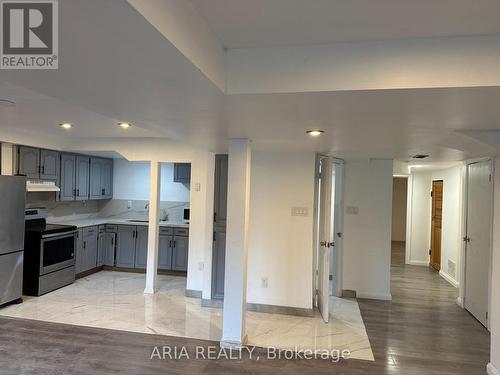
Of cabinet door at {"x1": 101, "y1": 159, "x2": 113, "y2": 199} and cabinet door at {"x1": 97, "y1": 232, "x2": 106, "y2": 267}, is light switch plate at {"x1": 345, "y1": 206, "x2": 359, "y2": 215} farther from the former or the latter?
cabinet door at {"x1": 101, "y1": 159, "x2": 113, "y2": 199}

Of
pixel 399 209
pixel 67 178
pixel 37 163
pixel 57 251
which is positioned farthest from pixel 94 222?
pixel 399 209

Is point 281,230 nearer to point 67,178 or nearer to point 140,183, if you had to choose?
point 140,183

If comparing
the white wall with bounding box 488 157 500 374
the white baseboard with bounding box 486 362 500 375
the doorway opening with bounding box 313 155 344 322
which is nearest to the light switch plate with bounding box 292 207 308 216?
the doorway opening with bounding box 313 155 344 322

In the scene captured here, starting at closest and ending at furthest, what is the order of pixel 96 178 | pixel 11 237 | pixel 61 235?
pixel 11 237
pixel 61 235
pixel 96 178

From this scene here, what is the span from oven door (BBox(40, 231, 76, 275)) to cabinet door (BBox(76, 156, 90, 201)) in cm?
89

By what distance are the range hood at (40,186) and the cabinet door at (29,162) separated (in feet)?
0.29

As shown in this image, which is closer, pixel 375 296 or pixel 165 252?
pixel 375 296

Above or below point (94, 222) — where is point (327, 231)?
above

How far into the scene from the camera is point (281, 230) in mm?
4422

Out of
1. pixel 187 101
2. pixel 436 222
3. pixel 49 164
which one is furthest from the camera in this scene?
pixel 436 222

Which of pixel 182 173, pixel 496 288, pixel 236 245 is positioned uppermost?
pixel 182 173

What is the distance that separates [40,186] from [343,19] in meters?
5.07

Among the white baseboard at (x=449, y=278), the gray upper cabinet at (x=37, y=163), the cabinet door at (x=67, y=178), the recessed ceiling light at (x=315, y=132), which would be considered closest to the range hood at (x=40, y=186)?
the gray upper cabinet at (x=37, y=163)

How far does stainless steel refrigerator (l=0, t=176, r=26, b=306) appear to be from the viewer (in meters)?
4.16
